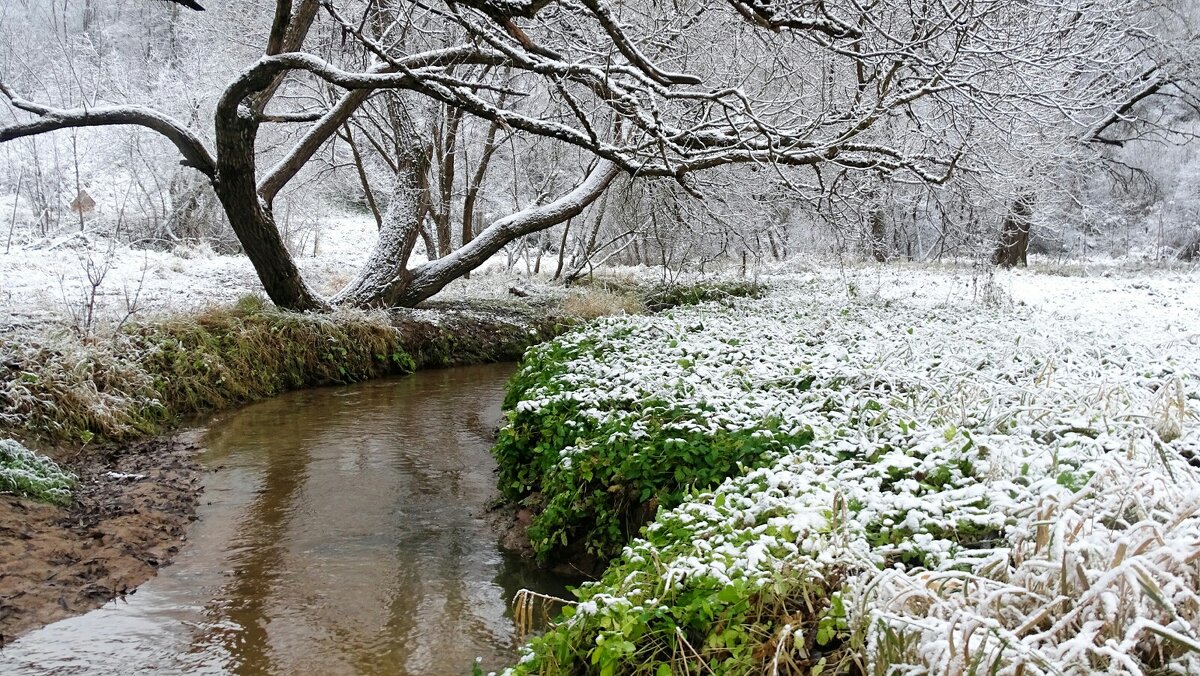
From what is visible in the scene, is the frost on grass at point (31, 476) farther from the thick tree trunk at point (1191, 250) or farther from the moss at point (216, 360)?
the thick tree trunk at point (1191, 250)

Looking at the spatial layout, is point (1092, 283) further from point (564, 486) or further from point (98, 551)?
point (98, 551)

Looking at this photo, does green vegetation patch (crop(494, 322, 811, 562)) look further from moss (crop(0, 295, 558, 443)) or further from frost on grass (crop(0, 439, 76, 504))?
moss (crop(0, 295, 558, 443))

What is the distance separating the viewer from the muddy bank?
167 inches

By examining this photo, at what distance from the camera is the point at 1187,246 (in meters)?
23.1

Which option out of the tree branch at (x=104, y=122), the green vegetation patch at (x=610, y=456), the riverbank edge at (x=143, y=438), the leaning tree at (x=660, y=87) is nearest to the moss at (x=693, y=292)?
the leaning tree at (x=660, y=87)

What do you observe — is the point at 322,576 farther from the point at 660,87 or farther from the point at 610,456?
the point at 660,87

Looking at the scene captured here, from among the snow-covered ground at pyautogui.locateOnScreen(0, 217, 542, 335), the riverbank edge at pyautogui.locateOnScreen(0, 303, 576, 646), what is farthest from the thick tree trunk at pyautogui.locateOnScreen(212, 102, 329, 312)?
the snow-covered ground at pyautogui.locateOnScreen(0, 217, 542, 335)

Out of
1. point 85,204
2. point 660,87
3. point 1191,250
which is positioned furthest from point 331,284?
point 1191,250

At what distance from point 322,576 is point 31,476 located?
2564mm

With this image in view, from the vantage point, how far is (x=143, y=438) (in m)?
7.32

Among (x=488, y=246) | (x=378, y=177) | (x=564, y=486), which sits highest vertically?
(x=378, y=177)

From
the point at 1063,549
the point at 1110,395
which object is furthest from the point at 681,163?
the point at 1063,549

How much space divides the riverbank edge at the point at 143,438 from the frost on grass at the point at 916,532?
9.50 feet

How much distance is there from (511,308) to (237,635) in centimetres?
1006
